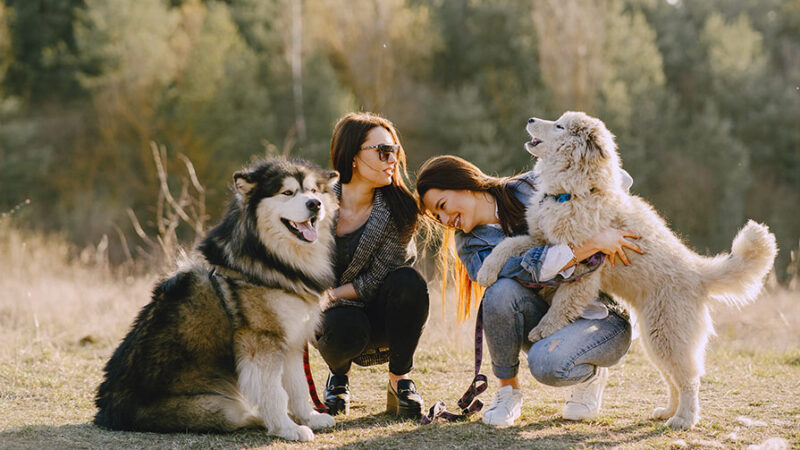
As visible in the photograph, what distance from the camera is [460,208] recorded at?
3.61 metres

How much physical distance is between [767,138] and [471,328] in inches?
662

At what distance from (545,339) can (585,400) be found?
0.52 meters

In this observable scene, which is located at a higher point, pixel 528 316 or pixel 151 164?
pixel 151 164

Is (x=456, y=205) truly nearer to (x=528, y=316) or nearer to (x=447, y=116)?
(x=528, y=316)

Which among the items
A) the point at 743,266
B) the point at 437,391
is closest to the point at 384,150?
the point at 437,391

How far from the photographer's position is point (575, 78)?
18234 mm

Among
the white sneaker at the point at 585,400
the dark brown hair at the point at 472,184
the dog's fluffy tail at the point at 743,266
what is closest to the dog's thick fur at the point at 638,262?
the dog's fluffy tail at the point at 743,266

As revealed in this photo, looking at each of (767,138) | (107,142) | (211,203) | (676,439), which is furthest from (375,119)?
(767,138)

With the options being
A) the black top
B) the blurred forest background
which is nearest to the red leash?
the black top

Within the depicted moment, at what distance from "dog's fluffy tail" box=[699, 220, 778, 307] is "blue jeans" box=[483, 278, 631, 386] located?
0.49m

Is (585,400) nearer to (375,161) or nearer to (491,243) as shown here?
(491,243)

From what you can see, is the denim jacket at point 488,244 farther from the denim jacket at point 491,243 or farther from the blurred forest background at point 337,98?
the blurred forest background at point 337,98

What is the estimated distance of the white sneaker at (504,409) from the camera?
3.34m

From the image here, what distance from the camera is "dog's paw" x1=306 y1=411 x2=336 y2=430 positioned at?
3355mm
